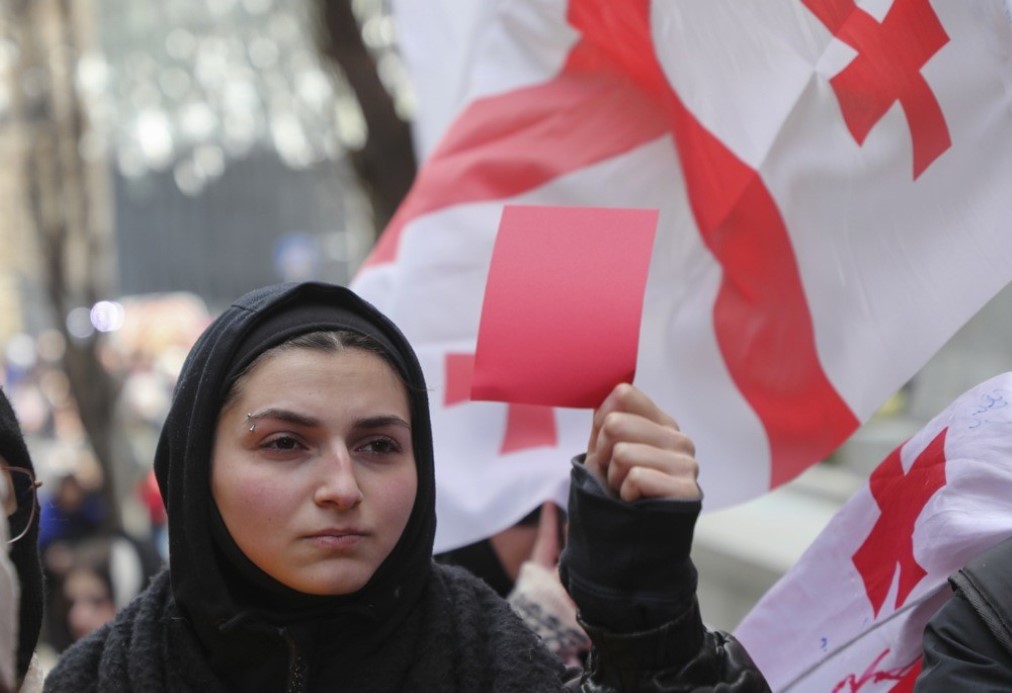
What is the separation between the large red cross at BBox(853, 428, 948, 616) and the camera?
2.01 m

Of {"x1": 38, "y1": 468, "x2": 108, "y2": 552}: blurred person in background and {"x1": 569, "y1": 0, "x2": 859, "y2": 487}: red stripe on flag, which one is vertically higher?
{"x1": 569, "y1": 0, "x2": 859, "y2": 487}: red stripe on flag

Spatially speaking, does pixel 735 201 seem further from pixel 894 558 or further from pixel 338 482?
pixel 338 482

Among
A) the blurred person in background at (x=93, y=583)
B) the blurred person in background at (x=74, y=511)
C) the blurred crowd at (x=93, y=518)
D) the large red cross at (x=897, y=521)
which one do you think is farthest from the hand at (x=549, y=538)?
the blurred person in background at (x=74, y=511)

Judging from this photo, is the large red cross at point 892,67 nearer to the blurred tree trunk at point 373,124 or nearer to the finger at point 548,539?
the finger at point 548,539

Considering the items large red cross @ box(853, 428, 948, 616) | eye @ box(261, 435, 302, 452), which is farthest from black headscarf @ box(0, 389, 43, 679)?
large red cross @ box(853, 428, 948, 616)

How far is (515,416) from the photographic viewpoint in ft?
9.64

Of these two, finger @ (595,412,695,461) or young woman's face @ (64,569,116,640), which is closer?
finger @ (595,412,695,461)

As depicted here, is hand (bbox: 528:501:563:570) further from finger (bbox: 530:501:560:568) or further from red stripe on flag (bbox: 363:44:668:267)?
red stripe on flag (bbox: 363:44:668:267)

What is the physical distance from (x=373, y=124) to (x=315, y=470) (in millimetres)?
3768

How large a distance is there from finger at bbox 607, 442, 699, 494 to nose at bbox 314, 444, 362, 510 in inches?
12.2

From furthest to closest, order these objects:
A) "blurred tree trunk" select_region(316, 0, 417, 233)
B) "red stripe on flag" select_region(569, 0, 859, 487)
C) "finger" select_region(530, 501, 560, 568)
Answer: "blurred tree trunk" select_region(316, 0, 417, 233), "finger" select_region(530, 501, 560, 568), "red stripe on flag" select_region(569, 0, 859, 487)

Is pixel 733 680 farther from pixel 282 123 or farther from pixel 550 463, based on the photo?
pixel 282 123

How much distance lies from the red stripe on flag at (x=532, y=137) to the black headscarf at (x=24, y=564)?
1397 mm

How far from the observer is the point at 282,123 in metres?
16.7
